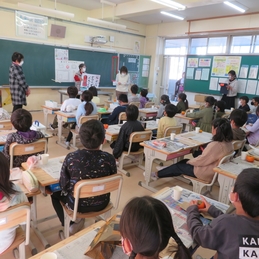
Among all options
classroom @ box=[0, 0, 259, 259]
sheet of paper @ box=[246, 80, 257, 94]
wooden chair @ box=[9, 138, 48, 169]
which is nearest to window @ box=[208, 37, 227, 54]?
classroom @ box=[0, 0, 259, 259]

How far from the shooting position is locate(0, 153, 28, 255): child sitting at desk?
1301 mm

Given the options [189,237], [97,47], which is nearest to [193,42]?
[97,47]

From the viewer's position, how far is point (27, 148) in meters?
Result: 2.34

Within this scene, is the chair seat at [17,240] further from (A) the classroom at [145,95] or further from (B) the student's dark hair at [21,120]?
(B) the student's dark hair at [21,120]

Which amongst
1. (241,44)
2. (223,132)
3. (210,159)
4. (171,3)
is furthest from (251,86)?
(210,159)

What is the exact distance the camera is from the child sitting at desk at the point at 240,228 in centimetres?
105

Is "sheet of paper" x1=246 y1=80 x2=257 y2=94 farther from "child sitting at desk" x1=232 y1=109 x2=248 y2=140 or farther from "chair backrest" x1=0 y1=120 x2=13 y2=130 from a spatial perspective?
"chair backrest" x1=0 y1=120 x2=13 y2=130

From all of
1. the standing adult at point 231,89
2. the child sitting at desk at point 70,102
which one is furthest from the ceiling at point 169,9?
the child sitting at desk at point 70,102

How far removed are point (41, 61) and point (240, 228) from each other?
7032 millimetres

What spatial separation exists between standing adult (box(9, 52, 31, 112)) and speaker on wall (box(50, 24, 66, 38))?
2662 mm

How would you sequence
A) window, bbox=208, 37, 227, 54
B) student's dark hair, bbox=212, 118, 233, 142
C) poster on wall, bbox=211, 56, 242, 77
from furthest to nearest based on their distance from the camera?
window, bbox=208, 37, 227, 54, poster on wall, bbox=211, 56, 242, 77, student's dark hair, bbox=212, 118, 233, 142

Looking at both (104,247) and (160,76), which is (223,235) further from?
(160,76)

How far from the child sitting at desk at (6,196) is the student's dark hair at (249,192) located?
1234 mm

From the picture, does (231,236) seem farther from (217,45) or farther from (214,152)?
(217,45)
